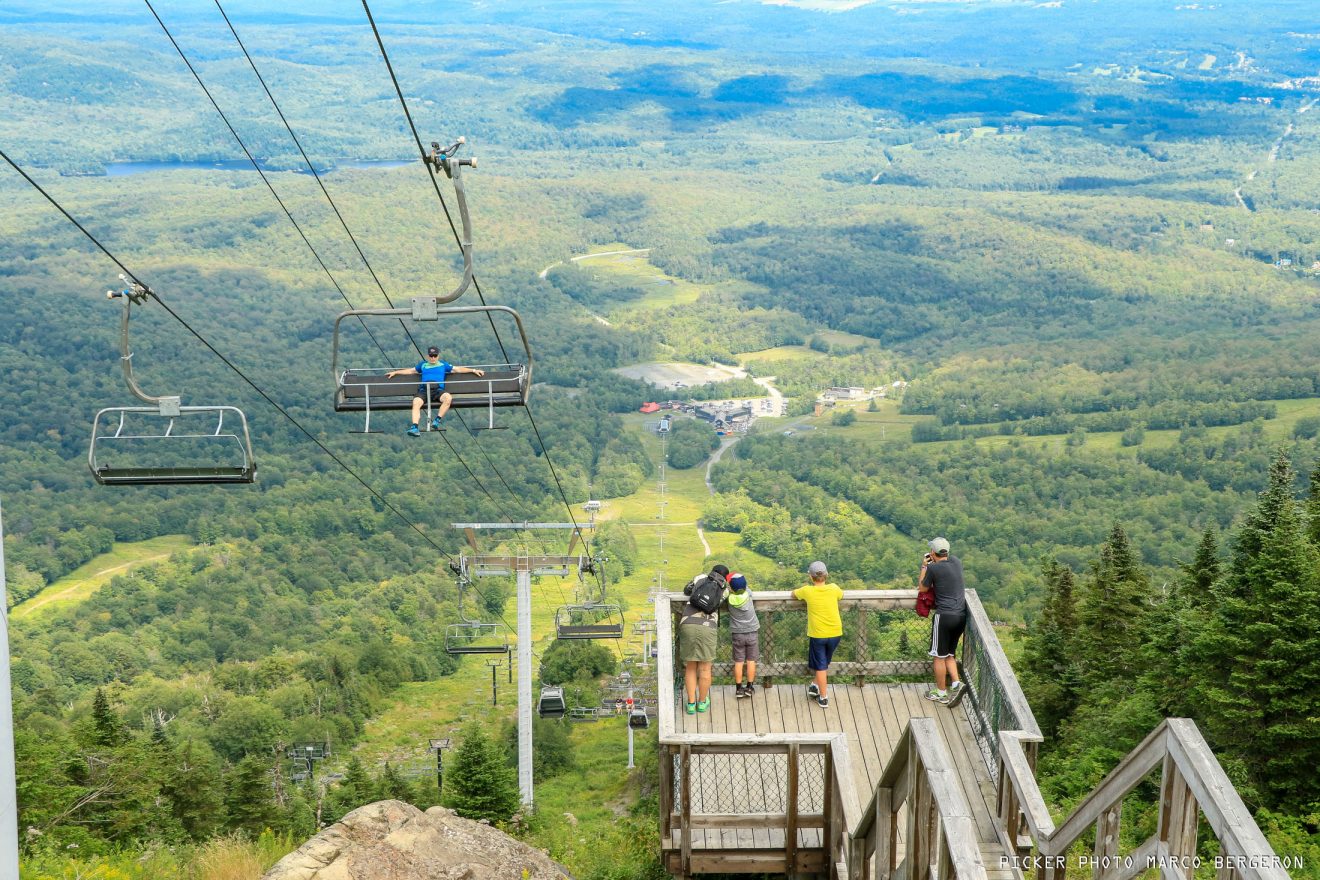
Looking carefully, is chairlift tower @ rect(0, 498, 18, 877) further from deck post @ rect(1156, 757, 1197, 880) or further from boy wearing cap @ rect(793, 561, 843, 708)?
boy wearing cap @ rect(793, 561, 843, 708)

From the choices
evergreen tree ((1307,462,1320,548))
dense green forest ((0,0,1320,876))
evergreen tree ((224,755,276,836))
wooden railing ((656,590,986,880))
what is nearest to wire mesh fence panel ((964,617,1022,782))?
wooden railing ((656,590,986,880))

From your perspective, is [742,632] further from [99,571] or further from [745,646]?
[99,571]

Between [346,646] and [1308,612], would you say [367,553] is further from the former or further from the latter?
[1308,612]

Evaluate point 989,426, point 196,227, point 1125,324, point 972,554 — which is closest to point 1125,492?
point 972,554

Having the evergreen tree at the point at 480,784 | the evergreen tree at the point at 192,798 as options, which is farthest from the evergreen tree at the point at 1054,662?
the evergreen tree at the point at 192,798

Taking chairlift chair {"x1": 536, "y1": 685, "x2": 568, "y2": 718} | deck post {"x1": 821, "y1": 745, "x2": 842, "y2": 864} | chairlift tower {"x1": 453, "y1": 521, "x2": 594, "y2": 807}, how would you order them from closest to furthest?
deck post {"x1": 821, "y1": 745, "x2": 842, "y2": 864}
chairlift tower {"x1": 453, "y1": 521, "x2": 594, "y2": 807}
chairlift chair {"x1": 536, "y1": 685, "x2": 568, "y2": 718}

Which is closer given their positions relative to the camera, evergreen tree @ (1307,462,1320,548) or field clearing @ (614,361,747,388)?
evergreen tree @ (1307,462,1320,548)

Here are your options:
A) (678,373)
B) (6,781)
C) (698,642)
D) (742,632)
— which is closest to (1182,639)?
(742,632)
